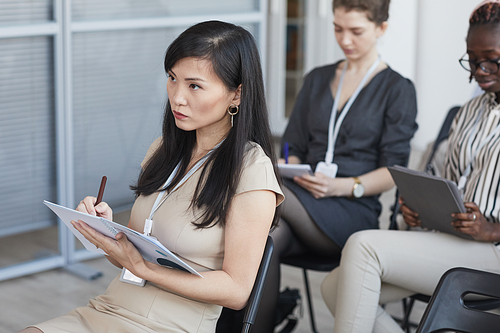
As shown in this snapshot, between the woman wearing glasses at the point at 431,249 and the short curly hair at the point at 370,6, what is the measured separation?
1.27 ft

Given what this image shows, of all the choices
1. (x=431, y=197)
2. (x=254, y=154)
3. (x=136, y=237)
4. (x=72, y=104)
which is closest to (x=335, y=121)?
(x=431, y=197)

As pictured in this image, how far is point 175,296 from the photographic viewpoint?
1371 millimetres

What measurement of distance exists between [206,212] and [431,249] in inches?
33.0

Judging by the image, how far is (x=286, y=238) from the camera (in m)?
2.09

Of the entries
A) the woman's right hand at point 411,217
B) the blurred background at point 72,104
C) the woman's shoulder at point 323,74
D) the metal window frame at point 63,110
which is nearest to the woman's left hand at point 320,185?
the woman's right hand at point 411,217

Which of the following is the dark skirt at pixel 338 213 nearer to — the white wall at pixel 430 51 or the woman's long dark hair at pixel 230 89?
the woman's long dark hair at pixel 230 89

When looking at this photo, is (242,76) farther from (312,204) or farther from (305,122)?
(305,122)

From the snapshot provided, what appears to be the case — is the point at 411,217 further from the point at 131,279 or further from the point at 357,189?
the point at 131,279

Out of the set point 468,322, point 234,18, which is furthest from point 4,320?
point 234,18

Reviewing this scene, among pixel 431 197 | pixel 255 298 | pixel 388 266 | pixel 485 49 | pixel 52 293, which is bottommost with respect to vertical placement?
pixel 52 293

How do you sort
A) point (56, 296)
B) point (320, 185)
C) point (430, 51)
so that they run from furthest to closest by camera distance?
point (430, 51) → point (56, 296) → point (320, 185)

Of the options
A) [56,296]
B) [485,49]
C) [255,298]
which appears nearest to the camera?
[255,298]

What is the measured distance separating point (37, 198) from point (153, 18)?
124 centimetres

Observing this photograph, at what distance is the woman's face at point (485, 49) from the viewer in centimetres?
189
